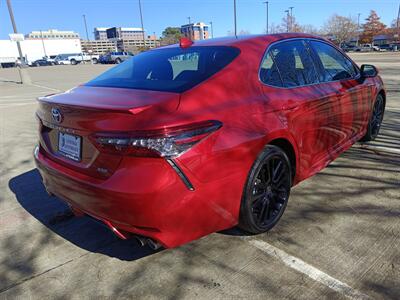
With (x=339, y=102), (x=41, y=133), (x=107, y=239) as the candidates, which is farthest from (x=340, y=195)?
(x=41, y=133)

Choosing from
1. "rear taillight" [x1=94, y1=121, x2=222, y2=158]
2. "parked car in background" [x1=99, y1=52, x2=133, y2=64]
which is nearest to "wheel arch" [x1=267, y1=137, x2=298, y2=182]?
"rear taillight" [x1=94, y1=121, x2=222, y2=158]

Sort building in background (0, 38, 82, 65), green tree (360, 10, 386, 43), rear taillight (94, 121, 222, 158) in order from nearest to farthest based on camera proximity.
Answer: rear taillight (94, 121, 222, 158) → building in background (0, 38, 82, 65) → green tree (360, 10, 386, 43)

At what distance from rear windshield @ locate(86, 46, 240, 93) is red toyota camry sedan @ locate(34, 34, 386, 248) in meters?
0.01

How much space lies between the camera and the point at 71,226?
354cm

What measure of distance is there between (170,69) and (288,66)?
1147mm

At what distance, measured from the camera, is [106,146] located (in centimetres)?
238

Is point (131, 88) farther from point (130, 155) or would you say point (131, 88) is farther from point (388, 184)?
point (388, 184)

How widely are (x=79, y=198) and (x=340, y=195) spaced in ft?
8.67

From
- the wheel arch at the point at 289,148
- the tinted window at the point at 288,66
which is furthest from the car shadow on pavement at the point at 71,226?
the tinted window at the point at 288,66

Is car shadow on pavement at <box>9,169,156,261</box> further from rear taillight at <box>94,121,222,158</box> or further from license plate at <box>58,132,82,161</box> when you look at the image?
rear taillight at <box>94,121,222,158</box>

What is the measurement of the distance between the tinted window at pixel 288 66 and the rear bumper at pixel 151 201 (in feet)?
4.18

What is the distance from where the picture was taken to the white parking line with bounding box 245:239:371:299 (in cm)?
243

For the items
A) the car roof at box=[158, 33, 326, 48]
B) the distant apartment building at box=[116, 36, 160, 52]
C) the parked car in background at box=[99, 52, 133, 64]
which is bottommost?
the distant apartment building at box=[116, 36, 160, 52]

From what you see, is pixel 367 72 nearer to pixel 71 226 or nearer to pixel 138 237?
pixel 138 237
